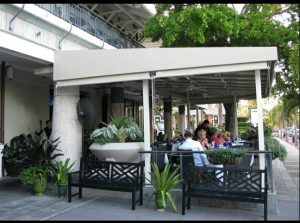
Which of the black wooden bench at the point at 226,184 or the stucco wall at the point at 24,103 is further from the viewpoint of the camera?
the stucco wall at the point at 24,103

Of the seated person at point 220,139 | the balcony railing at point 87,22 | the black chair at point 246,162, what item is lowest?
the black chair at point 246,162

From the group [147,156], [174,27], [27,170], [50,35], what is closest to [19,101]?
[50,35]

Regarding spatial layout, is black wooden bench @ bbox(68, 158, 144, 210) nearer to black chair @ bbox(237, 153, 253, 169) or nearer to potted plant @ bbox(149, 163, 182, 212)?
potted plant @ bbox(149, 163, 182, 212)

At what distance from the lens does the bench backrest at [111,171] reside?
757 cm

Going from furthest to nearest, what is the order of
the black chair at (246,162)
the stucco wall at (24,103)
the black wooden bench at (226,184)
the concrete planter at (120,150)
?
→ the stucco wall at (24,103) < the concrete planter at (120,150) < the black chair at (246,162) < the black wooden bench at (226,184)

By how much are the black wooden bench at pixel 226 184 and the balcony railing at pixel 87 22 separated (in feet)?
21.1

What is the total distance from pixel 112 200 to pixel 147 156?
3.81ft

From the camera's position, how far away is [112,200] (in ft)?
26.7

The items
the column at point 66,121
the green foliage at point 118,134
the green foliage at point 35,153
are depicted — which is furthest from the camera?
the column at point 66,121

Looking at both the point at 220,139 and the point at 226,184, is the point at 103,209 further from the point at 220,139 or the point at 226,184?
the point at 220,139

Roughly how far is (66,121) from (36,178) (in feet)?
5.41

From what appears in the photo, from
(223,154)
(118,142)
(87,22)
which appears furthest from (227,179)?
(87,22)

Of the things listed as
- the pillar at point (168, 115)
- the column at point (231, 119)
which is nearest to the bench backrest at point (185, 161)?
the column at point (231, 119)

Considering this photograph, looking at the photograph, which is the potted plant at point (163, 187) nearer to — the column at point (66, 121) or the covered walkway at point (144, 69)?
the covered walkway at point (144, 69)
